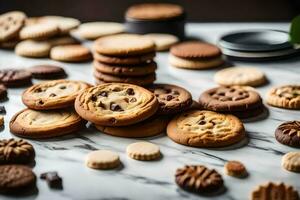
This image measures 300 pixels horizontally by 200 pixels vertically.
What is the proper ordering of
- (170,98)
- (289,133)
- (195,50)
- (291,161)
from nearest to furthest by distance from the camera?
(291,161), (289,133), (170,98), (195,50)

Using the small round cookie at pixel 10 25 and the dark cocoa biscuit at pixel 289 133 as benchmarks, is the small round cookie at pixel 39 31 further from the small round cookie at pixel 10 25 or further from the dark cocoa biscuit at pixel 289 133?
the dark cocoa biscuit at pixel 289 133

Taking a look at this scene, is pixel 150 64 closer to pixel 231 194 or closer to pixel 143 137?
pixel 143 137

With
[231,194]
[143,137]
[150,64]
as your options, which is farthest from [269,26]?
[231,194]

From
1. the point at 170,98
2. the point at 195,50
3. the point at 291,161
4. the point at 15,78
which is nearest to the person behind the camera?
the point at 291,161

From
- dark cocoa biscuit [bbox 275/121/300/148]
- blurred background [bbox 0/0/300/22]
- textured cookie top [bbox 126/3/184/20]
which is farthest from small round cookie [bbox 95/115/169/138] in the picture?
blurred background [bbox 0/0/300/22]

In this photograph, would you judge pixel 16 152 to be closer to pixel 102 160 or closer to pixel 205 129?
pixel 102 160

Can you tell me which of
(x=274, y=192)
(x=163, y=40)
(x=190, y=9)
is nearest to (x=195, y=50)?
(x=163, y=40)
